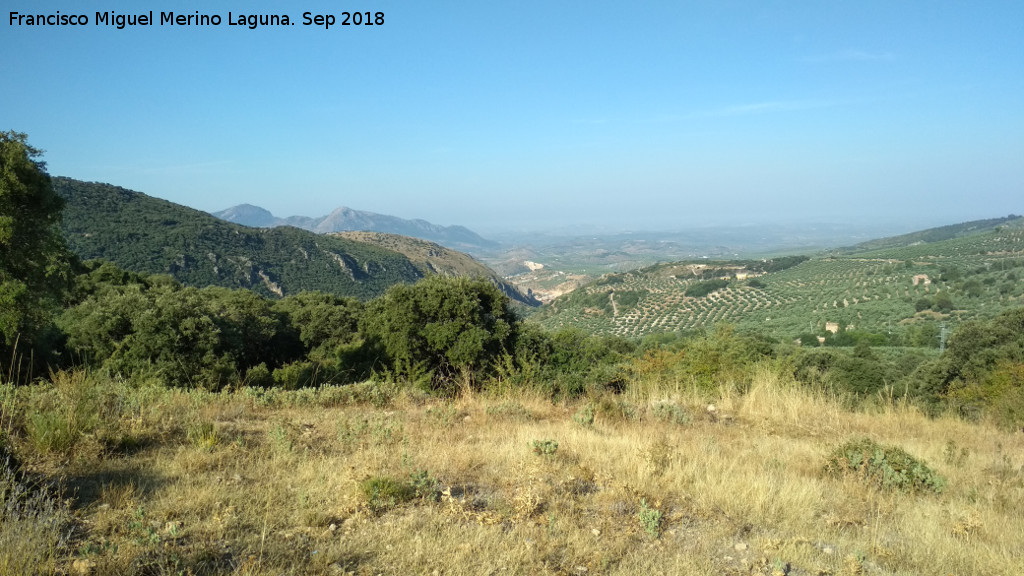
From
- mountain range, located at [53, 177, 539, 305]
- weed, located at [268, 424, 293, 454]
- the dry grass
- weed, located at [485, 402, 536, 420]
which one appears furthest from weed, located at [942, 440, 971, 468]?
mountain range, located at [53, 177, 539, 305]

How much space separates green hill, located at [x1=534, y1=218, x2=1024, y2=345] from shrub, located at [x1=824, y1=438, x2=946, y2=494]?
43.8 meters

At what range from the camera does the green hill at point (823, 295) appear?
47000 millimetres

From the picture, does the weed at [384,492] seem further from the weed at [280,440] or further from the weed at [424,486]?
the weed at [280,440]

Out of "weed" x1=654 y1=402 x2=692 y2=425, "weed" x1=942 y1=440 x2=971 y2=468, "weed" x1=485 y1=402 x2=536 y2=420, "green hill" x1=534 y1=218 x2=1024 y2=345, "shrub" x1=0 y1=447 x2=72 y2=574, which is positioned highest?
"shrub" x1=0 y1=447 x2=72 y2=574

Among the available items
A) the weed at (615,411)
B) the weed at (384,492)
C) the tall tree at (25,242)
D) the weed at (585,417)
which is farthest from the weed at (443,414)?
the tall tree at (25,242)

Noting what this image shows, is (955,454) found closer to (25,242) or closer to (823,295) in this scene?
(25,242)

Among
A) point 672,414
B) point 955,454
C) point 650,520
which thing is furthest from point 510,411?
point 955,454

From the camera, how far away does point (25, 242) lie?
42.1 feet

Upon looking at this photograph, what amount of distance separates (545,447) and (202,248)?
86797mm

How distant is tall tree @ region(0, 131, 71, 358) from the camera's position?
12102 millimetres

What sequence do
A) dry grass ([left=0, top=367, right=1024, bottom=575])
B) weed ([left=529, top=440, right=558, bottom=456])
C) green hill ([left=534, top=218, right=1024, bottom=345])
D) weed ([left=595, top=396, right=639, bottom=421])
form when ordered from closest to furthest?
dry grass ([left=0, top=367, right=1024, bottom=575]) < weed ([left=529, top=440, right=558, bottom=456]) < weed ([left=595, top=396, right=639, bottom=421]) < green hill ([left=534, top=218, right=1024, bottom=345])

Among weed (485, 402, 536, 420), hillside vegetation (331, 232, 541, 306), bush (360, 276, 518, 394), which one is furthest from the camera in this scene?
hillside vegetation (331, 232, 541, 306)

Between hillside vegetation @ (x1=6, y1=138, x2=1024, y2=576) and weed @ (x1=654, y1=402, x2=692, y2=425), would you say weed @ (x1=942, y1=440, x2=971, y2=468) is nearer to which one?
hillside vegetation @ (x1=6, y1=138, x2=1024, y2=576)

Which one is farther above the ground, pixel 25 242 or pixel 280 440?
pixel 25 242
